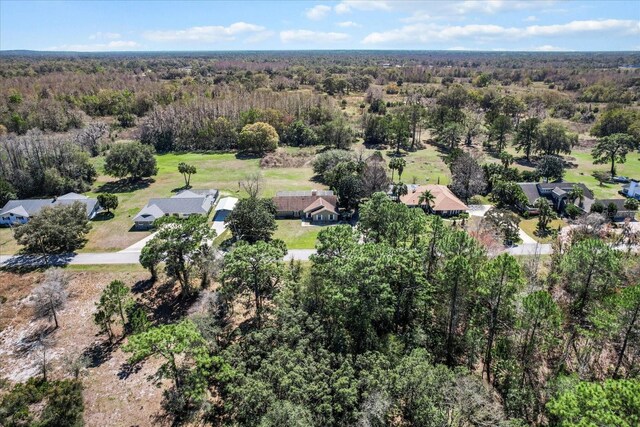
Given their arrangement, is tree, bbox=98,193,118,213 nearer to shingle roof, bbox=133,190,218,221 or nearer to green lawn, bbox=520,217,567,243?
shingle roof, bbox=133,190,218,221

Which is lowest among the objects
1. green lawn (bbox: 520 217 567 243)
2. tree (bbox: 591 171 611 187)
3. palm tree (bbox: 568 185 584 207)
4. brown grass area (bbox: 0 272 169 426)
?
brown grass area (bbox: 0 272 169 426)

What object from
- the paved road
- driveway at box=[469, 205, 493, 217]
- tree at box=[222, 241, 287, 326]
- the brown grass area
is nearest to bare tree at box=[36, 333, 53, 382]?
the brown grass area

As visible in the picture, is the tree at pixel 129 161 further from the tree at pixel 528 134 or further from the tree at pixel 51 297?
the tree at pixel 528 134

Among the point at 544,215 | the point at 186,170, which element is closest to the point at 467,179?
the point at 544,215

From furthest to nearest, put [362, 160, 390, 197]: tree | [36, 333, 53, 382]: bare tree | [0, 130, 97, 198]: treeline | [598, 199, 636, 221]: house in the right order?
[0, 130, 97, 198]: treeline → [362, 160, 390, 197]: tree → [598, 199, 636, 221]: house → [36, 333, 53, 382]: bare tree

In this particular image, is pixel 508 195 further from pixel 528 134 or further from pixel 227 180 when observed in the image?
pixel 227 180

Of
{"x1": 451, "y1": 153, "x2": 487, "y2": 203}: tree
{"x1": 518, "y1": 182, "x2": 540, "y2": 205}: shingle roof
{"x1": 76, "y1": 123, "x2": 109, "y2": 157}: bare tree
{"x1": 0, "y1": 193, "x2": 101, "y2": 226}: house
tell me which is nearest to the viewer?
{"x1": 0, "y1": 193, "x2": 101, "y2": 226}: house

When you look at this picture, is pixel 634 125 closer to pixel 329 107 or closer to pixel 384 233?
pixel 329 107

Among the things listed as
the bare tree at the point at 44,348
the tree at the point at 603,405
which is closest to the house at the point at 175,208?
the bare tree at the point at 44,348
